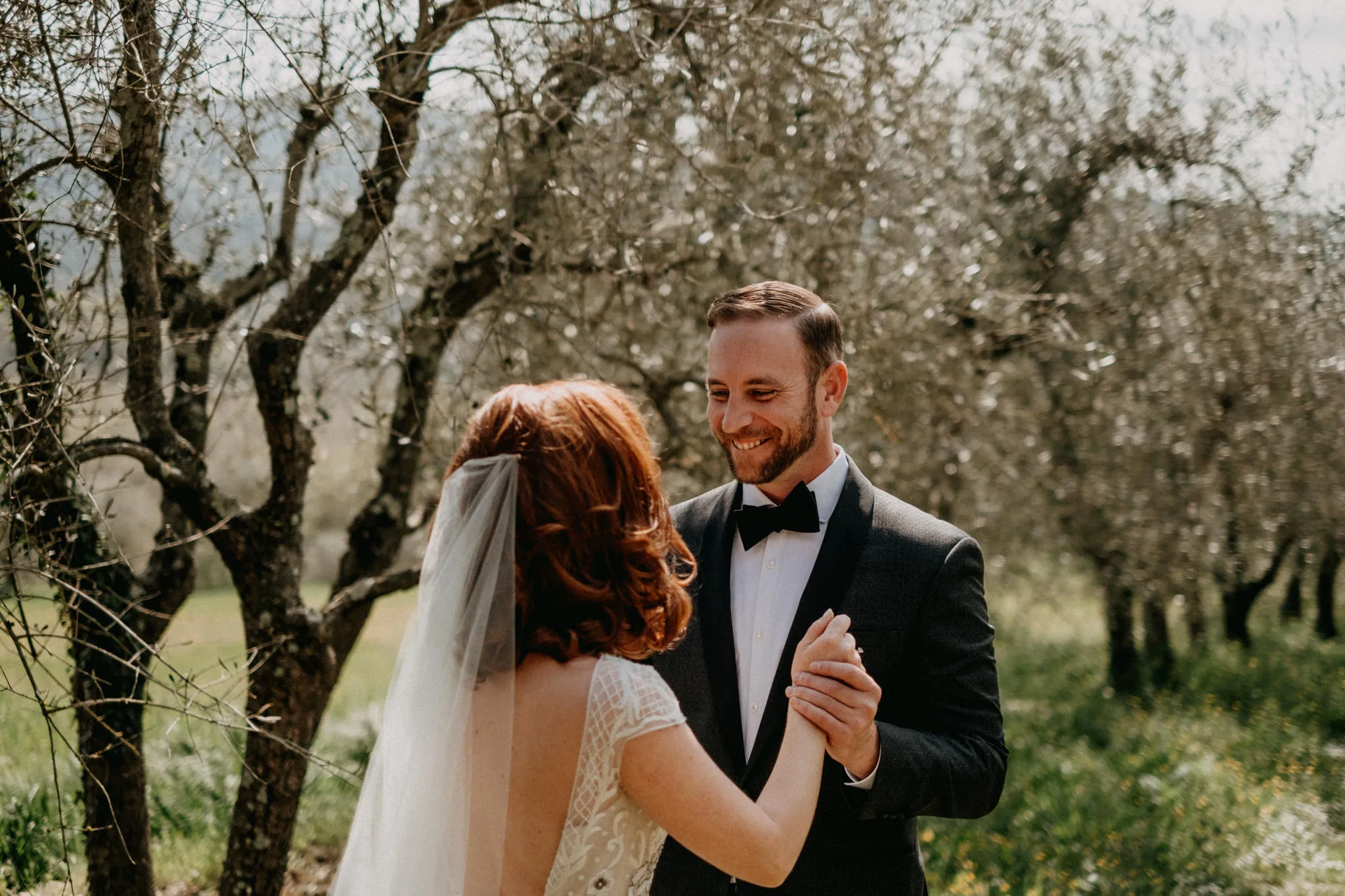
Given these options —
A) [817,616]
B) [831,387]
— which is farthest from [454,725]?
[831,387]

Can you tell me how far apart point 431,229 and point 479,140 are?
2.31ft

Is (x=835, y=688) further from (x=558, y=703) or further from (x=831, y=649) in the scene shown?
(x=558, y=703)

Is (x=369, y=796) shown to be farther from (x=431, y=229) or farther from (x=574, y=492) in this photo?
(x=431, y=229)

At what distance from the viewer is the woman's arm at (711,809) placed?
1.91 metres

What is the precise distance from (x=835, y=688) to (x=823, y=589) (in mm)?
556

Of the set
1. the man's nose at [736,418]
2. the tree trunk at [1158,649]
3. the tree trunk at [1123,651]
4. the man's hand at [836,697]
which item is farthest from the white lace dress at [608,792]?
the tree trunk at [1158,649]

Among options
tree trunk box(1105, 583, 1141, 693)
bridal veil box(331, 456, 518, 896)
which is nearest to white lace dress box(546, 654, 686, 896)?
bridal veil box(331, 456, 518, 896)

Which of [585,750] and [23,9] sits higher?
[23,9]

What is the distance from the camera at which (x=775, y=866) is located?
195cm

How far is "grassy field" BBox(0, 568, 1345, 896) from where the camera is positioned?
6500 mm

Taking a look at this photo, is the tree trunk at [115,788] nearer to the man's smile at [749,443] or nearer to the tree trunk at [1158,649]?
the man's smile at [749,443]

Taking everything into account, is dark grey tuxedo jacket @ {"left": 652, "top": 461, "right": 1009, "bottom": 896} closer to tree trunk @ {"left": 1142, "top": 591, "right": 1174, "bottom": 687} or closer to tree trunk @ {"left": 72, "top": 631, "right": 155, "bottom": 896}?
tree trunk @ {"left": 72, "top": 631, "right": 155, "bottom": 896}

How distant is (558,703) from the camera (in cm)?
196

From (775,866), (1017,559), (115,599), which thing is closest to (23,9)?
(115,599)
